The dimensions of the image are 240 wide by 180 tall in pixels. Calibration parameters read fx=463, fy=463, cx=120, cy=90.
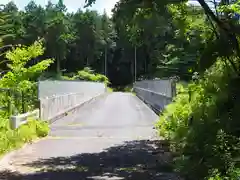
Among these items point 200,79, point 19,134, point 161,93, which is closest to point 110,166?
point 200,79

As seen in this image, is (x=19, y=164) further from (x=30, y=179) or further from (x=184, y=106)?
(x=184, y=106)

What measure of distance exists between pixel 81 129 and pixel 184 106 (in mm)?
6480

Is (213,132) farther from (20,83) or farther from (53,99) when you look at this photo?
(53,99)

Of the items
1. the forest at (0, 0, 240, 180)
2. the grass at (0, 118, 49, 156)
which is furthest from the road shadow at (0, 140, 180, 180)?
the grass at (0, 118, 49, 156)

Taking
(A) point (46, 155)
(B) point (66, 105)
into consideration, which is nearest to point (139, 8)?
(A) point (46, 155)

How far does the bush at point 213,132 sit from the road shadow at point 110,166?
617 millimetres

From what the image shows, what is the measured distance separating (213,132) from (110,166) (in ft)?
10.0

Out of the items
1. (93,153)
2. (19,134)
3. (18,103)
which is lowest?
(93,153)

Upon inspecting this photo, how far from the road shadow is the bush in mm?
617

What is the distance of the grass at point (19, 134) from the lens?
12.3m

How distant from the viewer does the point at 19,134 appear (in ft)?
45.2

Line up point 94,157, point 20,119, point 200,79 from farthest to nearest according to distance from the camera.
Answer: point 20,119
point 94,157
point 200,79

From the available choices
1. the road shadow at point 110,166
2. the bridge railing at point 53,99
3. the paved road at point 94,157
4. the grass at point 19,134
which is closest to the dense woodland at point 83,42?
the bridge railing at point 53,99

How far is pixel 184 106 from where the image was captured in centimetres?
1347
